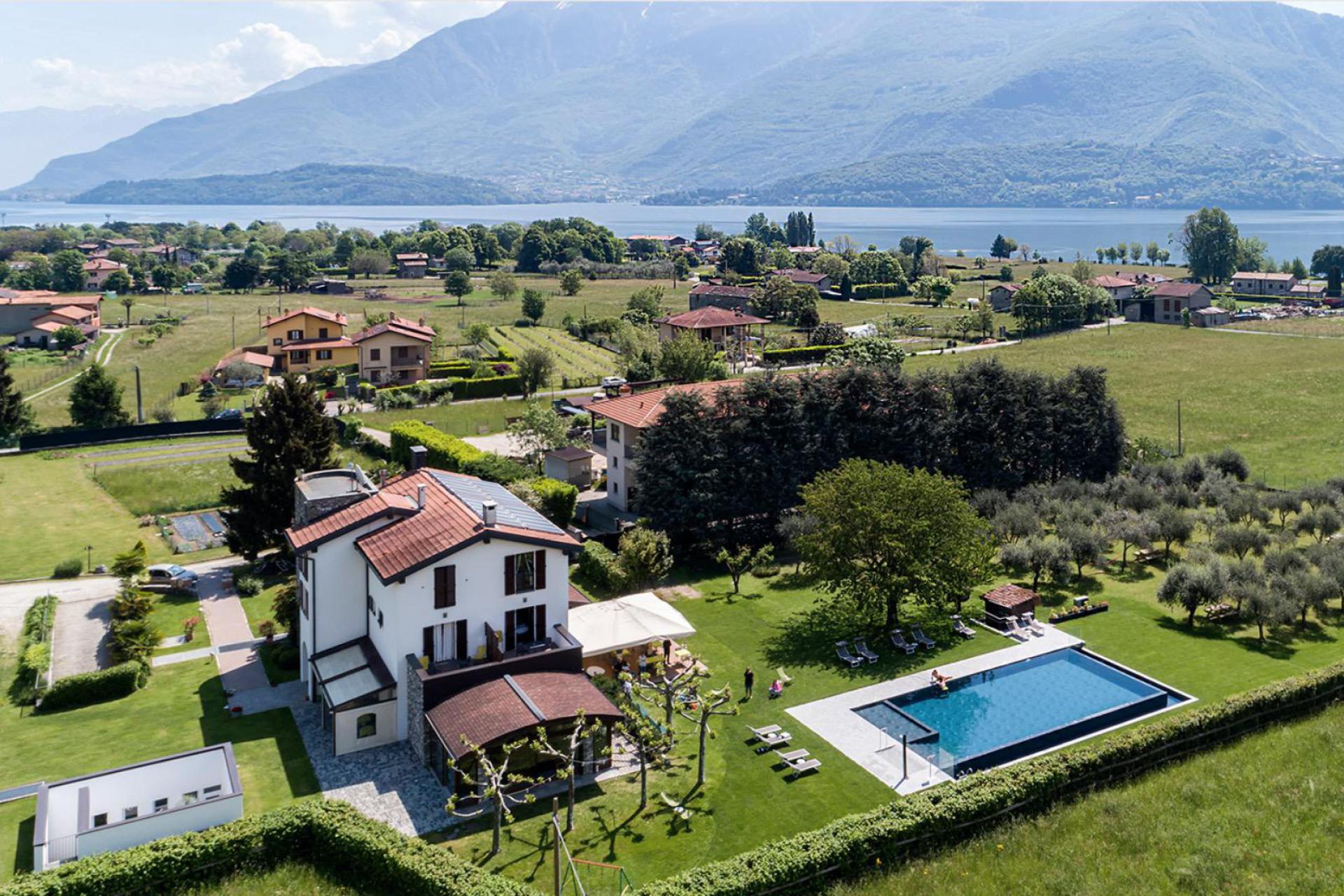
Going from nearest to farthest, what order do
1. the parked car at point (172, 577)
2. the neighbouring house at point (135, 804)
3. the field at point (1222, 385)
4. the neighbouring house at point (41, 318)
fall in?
the neighbouring house at point (135, 804), the parked car at point (172, 577), the field at point (1222, 385), the neighbouring house at point (41, 318)

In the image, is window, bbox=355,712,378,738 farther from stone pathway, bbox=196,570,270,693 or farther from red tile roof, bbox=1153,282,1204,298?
red tile roof, bbox=1153,282,1204,298

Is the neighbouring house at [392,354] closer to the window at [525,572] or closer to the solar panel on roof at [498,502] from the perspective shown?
the solar panel on roof at [498,502]

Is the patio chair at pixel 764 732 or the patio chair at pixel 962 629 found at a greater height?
the patio chair at pixel 962 629

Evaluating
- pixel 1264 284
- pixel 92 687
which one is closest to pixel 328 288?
pixel 92 687

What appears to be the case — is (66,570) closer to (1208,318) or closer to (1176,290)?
(1208,318)

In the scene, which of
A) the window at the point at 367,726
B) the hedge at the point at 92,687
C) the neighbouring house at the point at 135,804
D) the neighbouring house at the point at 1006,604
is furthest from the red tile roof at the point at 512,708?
the neighbouring house at the point at 1006,604

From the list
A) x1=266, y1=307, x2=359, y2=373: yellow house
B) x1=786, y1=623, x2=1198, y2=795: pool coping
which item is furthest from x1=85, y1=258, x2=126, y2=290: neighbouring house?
x1=786, y1=623, x2=1198, y2=795: pool coping
